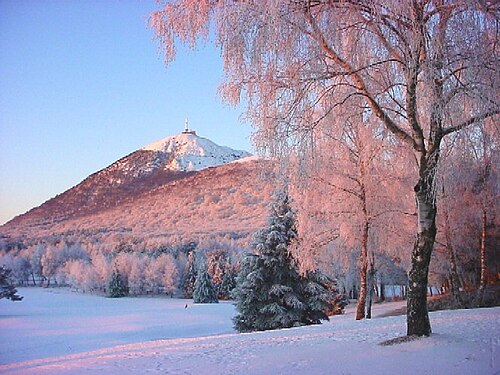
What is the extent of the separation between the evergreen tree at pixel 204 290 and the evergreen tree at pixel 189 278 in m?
12.2

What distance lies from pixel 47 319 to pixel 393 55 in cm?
3910

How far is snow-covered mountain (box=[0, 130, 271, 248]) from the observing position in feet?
384

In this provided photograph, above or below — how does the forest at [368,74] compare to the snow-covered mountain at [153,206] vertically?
below

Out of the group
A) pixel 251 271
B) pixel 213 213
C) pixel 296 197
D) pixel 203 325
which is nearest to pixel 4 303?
pixel 203 325

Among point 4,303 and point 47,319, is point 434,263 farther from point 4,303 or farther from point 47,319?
point 4,303

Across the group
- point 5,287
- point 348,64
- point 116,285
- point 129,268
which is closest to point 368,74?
point 348,64

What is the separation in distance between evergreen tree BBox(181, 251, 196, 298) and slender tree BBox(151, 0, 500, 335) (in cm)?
6134

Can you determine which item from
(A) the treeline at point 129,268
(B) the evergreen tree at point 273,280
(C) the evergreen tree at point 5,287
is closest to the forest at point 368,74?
(B) the evergreen tree at point 273,280

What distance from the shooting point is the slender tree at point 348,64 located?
7836mm

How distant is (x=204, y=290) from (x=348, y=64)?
4886 centimetres

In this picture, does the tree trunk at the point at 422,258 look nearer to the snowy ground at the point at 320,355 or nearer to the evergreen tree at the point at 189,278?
the snowy ground at the point at 320,355

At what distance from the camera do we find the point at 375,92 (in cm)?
986

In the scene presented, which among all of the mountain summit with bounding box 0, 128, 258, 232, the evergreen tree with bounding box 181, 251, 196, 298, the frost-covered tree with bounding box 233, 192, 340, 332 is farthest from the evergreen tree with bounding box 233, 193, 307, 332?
the mountain summit with bounding box 0, 128, 258, 232

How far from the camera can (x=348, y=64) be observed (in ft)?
28.5
